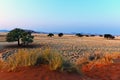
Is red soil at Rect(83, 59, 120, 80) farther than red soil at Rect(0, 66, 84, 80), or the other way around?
red soil at Rect(83, 59, 120, 80)

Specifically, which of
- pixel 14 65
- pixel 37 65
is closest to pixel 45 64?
pixel 37 65

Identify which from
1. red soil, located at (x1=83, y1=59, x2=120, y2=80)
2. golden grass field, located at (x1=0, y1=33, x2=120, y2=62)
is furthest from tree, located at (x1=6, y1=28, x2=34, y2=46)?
red soil, located at (x1=83, y1=59, x2=120, y2=80)

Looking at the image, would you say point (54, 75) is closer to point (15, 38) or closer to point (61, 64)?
point (61, 64)

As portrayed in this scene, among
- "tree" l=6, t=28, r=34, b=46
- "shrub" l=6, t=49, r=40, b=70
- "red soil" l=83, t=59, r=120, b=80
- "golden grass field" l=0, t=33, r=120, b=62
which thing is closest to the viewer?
"shrub" l=6, t=49, r=40, b=70

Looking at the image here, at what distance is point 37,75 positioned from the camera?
11.5 m

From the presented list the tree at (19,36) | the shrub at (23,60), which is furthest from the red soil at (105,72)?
the tree at (19,36)

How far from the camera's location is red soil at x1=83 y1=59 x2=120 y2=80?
14.8 meters

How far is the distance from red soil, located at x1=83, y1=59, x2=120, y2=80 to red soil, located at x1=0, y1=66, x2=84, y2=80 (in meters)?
2.58

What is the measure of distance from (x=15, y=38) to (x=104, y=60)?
969 inches

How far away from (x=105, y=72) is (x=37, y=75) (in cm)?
586

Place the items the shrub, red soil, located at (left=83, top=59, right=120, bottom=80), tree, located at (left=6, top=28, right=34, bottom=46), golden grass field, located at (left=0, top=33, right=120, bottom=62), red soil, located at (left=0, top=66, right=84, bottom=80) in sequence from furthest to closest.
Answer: tree, located at (left=6, top=28, right=34, bottom=46), golden grass field, located at (left=0, top=33, right=120, bottom=62), red soil, located at (left=83, top=59, right=120, bottom=80), the shrub, red soil, located at (left=0, top=66, right=84, bottom=80)

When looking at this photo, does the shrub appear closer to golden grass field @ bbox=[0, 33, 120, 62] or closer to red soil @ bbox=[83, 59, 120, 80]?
red soil @ bbox=[83, 59, 120, 80]

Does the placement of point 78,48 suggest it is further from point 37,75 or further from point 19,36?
point 37,75

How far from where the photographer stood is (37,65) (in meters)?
12.5
